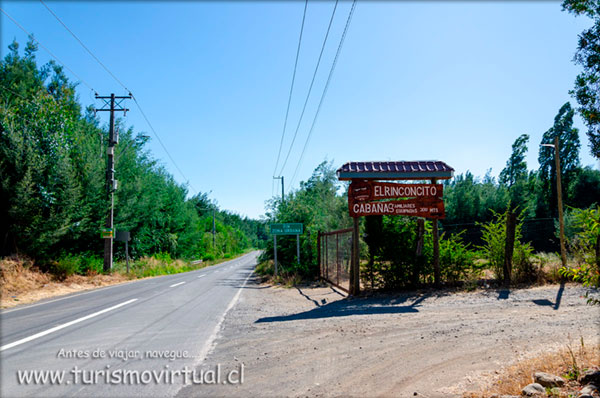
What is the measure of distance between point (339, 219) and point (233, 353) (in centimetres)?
1636

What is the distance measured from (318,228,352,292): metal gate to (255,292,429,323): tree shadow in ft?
5.83

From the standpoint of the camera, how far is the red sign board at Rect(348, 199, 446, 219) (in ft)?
38.3

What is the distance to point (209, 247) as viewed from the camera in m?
62.4

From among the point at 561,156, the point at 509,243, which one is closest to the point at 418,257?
the point at 509,243

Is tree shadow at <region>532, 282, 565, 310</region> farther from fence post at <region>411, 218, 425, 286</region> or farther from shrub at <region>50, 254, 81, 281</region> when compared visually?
shrub at <region>50, 254, 81, 281</region>

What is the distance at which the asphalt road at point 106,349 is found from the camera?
4.73 meters

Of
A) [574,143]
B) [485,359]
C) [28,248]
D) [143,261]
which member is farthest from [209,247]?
[485,359]

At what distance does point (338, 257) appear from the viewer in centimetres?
1384

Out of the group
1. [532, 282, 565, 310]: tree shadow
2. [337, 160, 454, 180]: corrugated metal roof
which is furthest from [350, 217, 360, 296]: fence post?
[532, 282, 565, 310]: tree shadow

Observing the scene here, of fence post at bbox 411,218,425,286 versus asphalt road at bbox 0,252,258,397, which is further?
fence post at bbox 411,218,425,286

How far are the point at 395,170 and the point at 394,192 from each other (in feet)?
2.24

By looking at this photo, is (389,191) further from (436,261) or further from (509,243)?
(509,243)

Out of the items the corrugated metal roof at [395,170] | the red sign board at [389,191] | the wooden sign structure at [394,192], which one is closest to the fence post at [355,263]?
the wooden sign structure at [394,192]

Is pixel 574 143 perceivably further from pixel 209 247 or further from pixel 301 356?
pixel 209 247
